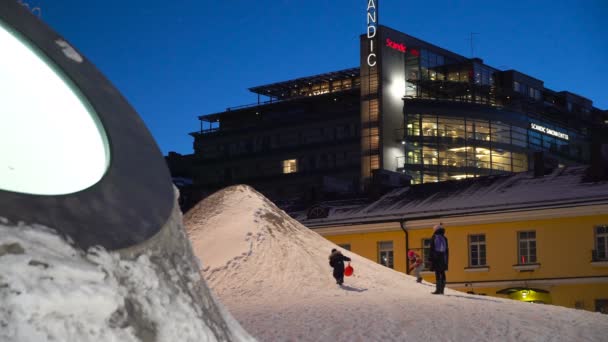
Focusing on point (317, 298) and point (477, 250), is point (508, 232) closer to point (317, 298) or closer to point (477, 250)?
point (477, 250)

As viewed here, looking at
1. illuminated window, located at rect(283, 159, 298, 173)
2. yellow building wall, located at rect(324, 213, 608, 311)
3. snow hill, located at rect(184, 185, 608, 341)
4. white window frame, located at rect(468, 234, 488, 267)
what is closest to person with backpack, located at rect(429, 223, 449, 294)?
snow hill, located at rect(184, 185, 608, 341)

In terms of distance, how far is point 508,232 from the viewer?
36.2 metres

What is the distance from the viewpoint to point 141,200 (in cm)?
598

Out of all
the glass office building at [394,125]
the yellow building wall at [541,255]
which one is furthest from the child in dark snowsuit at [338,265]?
the glass office building at [394,125]

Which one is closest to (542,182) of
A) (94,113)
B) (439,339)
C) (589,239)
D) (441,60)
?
(589,239)

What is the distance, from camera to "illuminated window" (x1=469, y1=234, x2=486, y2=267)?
3716 centimetres

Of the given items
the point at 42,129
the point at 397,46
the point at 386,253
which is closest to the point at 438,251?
the point at 42,129

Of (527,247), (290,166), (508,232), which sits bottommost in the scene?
(527,247)

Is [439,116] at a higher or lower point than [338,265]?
higher

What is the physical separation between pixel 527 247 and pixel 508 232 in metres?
0.94

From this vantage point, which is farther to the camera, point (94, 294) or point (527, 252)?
point (527, 252)

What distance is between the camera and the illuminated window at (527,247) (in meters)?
35.7

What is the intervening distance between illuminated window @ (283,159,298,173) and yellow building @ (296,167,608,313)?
3526 centimetres

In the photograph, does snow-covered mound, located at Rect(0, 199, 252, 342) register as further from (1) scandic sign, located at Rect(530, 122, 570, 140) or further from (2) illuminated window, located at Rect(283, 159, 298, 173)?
(2) illuminated window, located at Rect(283, 159, 298, 173)
